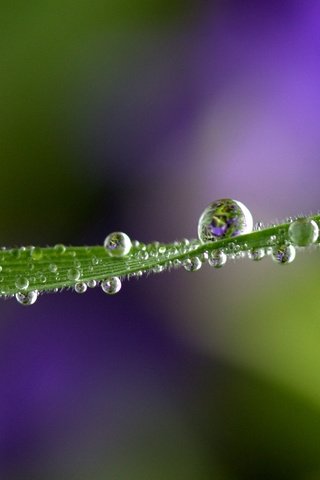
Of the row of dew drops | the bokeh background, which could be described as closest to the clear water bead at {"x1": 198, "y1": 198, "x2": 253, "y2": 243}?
the row of dew drops

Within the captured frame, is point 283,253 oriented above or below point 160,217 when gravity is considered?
below

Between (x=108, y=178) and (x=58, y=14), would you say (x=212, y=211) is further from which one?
(x=58, y=14)

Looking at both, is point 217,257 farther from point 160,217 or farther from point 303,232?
point 160,217

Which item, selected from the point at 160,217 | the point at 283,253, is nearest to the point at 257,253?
the point at 283,253

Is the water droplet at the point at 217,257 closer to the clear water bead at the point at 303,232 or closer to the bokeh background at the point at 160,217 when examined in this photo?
the clear water bead at the point at 303,232

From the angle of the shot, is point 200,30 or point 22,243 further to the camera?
point 200,30

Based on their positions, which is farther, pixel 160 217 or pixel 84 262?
pixel 160 217

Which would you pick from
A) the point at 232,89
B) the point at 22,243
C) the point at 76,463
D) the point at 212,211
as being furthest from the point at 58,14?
the point at 212,211
